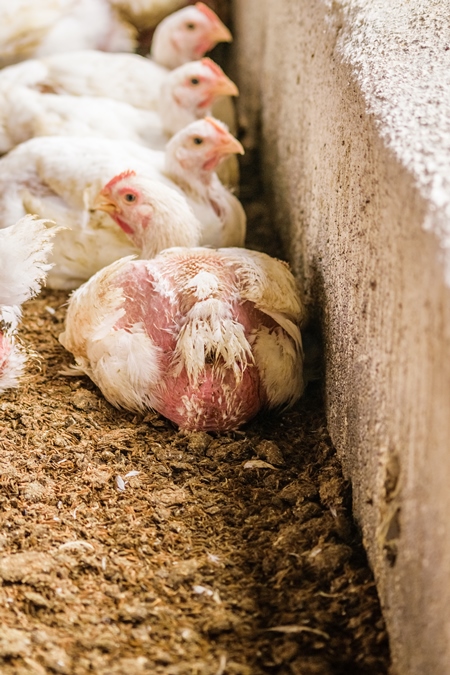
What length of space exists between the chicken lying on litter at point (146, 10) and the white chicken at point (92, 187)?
1.71 metres

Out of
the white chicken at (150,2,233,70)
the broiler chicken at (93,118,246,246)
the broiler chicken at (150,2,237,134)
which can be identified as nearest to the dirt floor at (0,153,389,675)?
the broiler chicken at (93,118,246,246)

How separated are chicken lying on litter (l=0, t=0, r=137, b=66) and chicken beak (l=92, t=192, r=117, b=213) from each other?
1818 millimetres

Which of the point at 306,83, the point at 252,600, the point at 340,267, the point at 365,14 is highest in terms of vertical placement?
the point at 365,14

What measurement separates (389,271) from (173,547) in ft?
2.60

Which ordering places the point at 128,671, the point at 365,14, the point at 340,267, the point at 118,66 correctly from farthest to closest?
the point at 118,66 → the point at 365,14 → the point at 340,267 → the point at 128,671

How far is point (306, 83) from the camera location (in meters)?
2.54

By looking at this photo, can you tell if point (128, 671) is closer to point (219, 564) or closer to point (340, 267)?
point (219, 564)

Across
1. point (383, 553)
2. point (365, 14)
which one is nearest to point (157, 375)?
point (383, 553)

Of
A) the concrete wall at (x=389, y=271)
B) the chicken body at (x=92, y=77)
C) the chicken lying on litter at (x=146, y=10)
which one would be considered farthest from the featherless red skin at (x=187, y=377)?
the chicken lying on litter at (x=146, y=10)

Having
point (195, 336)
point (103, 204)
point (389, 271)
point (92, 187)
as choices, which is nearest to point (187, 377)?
point (195, 336)

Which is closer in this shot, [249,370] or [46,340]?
[249,370]

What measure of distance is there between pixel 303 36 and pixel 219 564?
188 centimetres

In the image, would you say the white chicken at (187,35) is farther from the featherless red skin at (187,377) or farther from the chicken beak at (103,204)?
the featherless red skin at (187,377)

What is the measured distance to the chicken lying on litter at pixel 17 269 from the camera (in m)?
1.97
